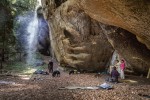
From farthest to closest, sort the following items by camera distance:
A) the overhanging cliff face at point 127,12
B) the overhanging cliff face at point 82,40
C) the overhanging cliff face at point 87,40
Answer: the overhanging cliff face at point 82,40, the overhanging cliff face at point 87,40, the overhanging cliff face at point 127,12

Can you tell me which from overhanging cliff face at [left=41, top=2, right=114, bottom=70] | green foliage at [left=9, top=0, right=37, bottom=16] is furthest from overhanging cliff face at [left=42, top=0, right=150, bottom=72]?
green foliage at [left=9, top=0, right=37, bottom=16]

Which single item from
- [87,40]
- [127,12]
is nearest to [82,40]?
[87,40]

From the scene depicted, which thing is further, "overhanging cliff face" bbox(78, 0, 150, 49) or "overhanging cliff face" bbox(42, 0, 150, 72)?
"overhanging cliff face" bbox(42, 0, 150, 72)

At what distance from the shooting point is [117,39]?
1553 centimetres

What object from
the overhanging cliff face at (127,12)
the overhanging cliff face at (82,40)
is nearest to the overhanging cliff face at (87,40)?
the overhanging cliff face at (82,40)

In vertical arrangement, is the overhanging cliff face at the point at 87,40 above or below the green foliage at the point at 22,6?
below

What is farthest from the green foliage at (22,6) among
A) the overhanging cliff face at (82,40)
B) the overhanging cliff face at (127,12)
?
the overhanging cliff face at (127,12)

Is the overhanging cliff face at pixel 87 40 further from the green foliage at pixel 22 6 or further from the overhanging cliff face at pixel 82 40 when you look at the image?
the green foliage at pixel 22 6

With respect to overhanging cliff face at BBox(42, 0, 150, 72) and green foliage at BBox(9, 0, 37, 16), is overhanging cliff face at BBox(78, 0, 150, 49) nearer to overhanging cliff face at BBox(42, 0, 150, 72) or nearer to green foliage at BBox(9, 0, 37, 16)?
overhanging cliff face at BBox(42, 0, 150, 72)

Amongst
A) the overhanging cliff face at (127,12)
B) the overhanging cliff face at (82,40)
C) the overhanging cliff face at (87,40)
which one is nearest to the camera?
the overhanging cliff face at (127,12)

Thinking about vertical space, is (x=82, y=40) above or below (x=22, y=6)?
below

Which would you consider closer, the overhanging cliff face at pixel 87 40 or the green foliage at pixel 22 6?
the overhanging cliff face at pixel 87 40

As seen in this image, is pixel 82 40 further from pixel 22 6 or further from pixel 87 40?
pixel 22 6

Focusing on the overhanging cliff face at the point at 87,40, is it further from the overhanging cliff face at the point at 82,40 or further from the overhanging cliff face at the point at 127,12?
the overhanging cliff face at the point at 127,12
